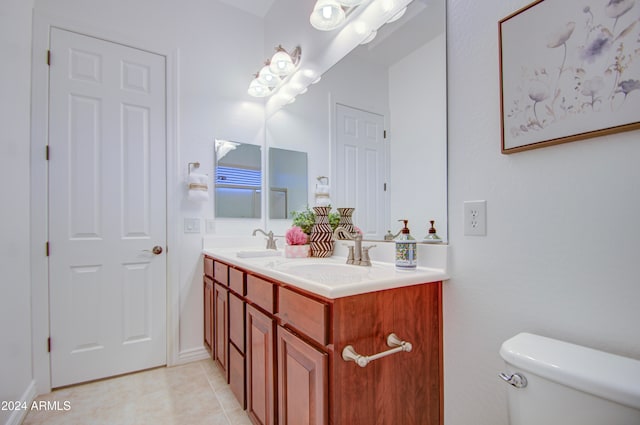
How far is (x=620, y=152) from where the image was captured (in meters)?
0.72

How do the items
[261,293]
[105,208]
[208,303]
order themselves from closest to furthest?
[261,293]
[105,208]
[208,303]

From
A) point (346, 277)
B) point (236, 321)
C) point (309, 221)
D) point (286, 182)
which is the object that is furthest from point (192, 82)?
point (346, 277)

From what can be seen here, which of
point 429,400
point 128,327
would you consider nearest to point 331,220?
point 429,400

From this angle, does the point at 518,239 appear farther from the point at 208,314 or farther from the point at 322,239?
the point at 208,314

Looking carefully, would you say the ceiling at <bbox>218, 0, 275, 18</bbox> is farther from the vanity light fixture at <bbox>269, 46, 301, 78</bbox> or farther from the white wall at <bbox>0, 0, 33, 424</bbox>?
the white wall at <bbox>0, 0, 33, 424</bbox>

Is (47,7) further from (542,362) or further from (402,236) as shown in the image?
(542,362)

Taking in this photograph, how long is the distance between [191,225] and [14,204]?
96 centimetres

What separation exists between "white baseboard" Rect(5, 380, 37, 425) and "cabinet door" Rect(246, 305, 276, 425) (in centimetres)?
118

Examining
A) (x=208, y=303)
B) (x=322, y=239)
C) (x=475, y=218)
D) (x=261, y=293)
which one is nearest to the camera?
(x=475, y=218)

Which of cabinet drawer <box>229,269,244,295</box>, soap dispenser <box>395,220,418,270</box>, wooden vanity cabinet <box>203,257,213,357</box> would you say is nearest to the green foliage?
cabinet drawer <box>229,269,244,295</box>

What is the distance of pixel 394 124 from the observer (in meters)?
1.41

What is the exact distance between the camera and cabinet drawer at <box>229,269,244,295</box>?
4.87ft

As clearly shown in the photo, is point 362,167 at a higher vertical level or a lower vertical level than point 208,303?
higher

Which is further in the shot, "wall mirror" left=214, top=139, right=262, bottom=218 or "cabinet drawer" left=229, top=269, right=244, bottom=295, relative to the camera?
"wall mirror" left=214, top=139, right=262, bottom=218
